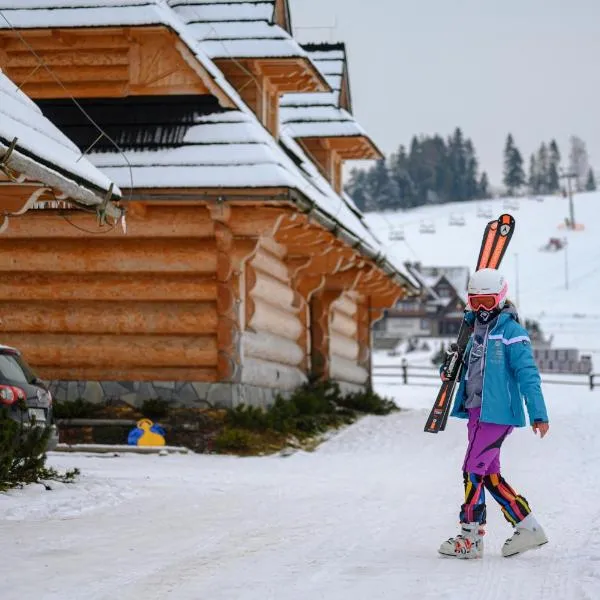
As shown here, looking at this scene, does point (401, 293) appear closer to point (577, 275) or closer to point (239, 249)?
point (239, 249)

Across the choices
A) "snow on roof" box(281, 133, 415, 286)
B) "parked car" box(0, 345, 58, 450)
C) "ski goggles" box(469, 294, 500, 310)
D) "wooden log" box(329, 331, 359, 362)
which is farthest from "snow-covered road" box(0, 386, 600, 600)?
"wooden log" box(329, 331, 359, 362)

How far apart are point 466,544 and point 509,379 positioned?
1.06 m

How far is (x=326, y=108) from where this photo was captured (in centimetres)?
2478

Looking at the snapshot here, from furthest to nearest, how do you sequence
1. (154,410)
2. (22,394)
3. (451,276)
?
1. (451,276)
2. (154,410)
3. (22,394)

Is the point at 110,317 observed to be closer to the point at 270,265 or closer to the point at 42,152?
the point at 270,265

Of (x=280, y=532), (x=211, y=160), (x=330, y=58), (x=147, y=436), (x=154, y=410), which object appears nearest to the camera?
(x=280, y=532)

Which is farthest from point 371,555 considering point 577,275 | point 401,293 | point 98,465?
point 577,275

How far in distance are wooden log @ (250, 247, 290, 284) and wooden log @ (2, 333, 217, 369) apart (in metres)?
1.65

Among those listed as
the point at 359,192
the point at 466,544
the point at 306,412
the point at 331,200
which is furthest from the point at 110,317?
the point at 359,192

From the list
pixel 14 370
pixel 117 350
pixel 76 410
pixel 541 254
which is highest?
pixel 541 254

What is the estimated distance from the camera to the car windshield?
1134 centimetres

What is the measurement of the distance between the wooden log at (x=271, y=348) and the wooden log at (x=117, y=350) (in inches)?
28.6

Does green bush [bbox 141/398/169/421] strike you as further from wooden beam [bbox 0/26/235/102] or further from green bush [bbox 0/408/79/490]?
green bush [bbox 0/408/79/490]

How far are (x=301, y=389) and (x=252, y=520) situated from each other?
12.3 meters
